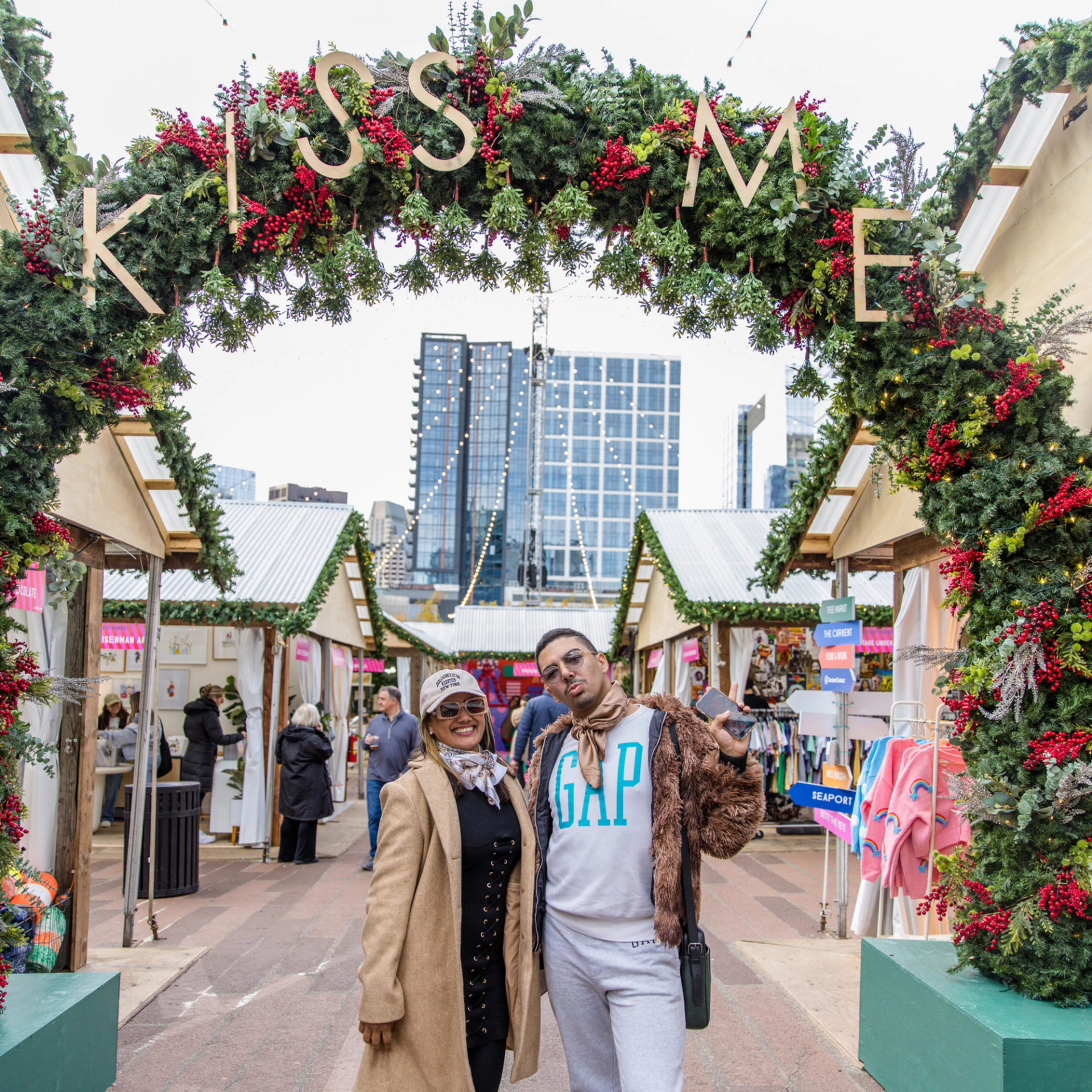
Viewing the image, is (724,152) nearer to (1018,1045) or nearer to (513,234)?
(513,234)

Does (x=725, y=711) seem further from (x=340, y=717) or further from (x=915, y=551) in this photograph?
(x=340, y=717)

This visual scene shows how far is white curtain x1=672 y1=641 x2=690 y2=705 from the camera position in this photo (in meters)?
12.6

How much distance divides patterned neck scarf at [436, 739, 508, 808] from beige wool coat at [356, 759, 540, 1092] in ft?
0.23

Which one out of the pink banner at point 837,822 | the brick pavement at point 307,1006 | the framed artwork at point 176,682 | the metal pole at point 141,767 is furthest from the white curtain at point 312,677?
the pink banner at point 837,822

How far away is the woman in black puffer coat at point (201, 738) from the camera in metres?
9.71

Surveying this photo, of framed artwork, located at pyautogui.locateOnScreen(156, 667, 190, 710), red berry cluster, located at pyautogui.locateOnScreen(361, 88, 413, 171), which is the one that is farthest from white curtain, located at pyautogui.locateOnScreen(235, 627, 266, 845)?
red berry cluster, located at pyautogui.locateOnScreen(361, 88, 413, 171)

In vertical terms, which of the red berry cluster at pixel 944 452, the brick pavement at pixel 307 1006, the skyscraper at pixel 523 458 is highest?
the skyscraper at pixel 523 458

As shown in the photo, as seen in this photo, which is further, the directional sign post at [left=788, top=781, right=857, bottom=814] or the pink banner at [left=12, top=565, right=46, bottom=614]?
the directional sign post at [left=788, top=781, right=857, bottom=814]

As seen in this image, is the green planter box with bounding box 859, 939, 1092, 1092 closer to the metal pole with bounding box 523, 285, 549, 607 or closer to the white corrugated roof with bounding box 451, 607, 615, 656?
the white corrugated roof with bounding box 451, 607, 615, 656

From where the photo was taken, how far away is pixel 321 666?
1200 cm

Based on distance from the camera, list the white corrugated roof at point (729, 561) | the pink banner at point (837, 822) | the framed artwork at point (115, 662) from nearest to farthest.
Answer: the pink banner at point (837, 822) → the white corrugated roof at point (729, 561) → the framed artwork at point (115, 662)

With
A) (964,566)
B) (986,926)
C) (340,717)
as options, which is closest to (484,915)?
(986,926)

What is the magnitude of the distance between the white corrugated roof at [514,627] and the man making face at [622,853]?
705 inches

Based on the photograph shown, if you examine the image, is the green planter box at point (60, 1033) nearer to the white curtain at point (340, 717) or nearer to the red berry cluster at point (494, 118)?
the red berry cluster at point (494, 118)
